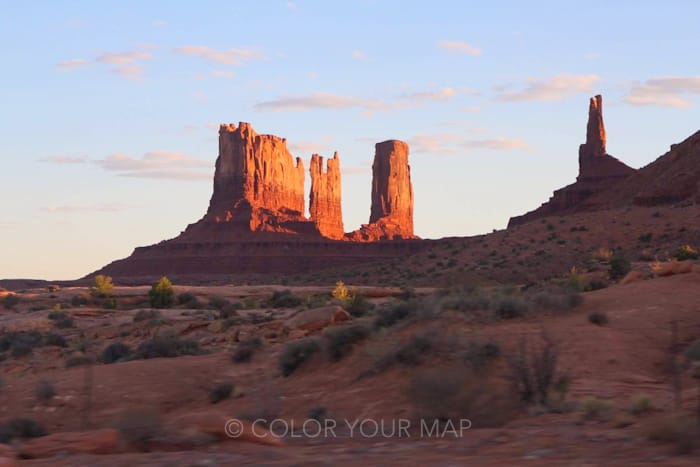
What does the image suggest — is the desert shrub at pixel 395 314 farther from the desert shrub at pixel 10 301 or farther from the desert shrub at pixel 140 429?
the desert shrub at pixel 10 301

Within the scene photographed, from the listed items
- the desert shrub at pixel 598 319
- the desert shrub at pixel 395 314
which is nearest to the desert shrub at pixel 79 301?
the desert shrub at pixel 395 314

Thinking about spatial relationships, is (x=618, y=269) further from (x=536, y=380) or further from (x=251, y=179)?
(x=251, y=179)

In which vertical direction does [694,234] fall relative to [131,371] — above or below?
above

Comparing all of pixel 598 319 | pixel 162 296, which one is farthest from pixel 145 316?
pixel 598 319

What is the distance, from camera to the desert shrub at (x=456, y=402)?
9.87 m

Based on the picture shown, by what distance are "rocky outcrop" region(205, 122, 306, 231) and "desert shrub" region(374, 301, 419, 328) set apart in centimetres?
8862

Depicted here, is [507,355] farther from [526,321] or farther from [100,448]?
[100,448]

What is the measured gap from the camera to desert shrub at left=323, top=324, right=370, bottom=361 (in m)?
16.9

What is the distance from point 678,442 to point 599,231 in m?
53.9

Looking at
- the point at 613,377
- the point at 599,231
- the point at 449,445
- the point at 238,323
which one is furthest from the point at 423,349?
the point at 599,231

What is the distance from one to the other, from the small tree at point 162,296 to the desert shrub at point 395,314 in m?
28.7

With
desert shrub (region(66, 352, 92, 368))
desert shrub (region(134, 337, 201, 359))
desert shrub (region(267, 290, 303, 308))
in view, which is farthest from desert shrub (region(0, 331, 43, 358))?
desert shrub (region(267, 290, 303, 308))

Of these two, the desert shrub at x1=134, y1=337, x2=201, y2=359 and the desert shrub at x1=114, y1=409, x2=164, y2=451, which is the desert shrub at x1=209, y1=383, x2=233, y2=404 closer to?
the desert shrub at x1=134, y1=337, x2=201, y2=359

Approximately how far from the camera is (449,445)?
28.2 feet
